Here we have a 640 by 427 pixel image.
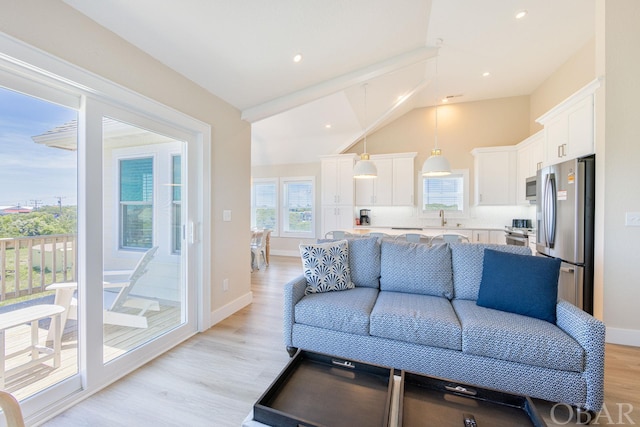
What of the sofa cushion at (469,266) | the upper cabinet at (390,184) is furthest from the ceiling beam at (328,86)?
the upper cabinet at (390,184)

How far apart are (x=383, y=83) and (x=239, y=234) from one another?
3.37 m

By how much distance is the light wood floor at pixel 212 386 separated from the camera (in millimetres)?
1600

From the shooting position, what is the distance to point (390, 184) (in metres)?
6.10

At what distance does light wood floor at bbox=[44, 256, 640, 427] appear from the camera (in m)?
1.60

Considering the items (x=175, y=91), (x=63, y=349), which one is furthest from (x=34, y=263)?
(x=175, y=91)

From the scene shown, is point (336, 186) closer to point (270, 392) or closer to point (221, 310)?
point (221, 310)

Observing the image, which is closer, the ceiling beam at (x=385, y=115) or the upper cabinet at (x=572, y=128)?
the upper cabinet at (x=572, y=128)

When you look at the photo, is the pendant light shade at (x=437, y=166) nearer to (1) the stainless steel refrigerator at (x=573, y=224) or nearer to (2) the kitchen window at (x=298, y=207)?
(1) the stainless steel refrigerator at (x=573, y=224)

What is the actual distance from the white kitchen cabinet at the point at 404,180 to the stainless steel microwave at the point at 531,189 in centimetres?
206

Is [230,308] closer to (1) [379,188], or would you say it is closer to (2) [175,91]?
(2) [175,91]

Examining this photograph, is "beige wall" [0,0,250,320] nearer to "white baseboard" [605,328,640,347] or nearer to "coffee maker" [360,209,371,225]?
"coffee maker" [360,209,371,225]

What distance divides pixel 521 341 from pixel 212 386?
2118mm

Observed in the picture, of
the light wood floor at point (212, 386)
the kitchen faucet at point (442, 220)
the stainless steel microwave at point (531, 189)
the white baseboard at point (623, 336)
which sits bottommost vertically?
the light wood floor at point (212, 386)

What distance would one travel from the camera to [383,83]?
4.33 m
